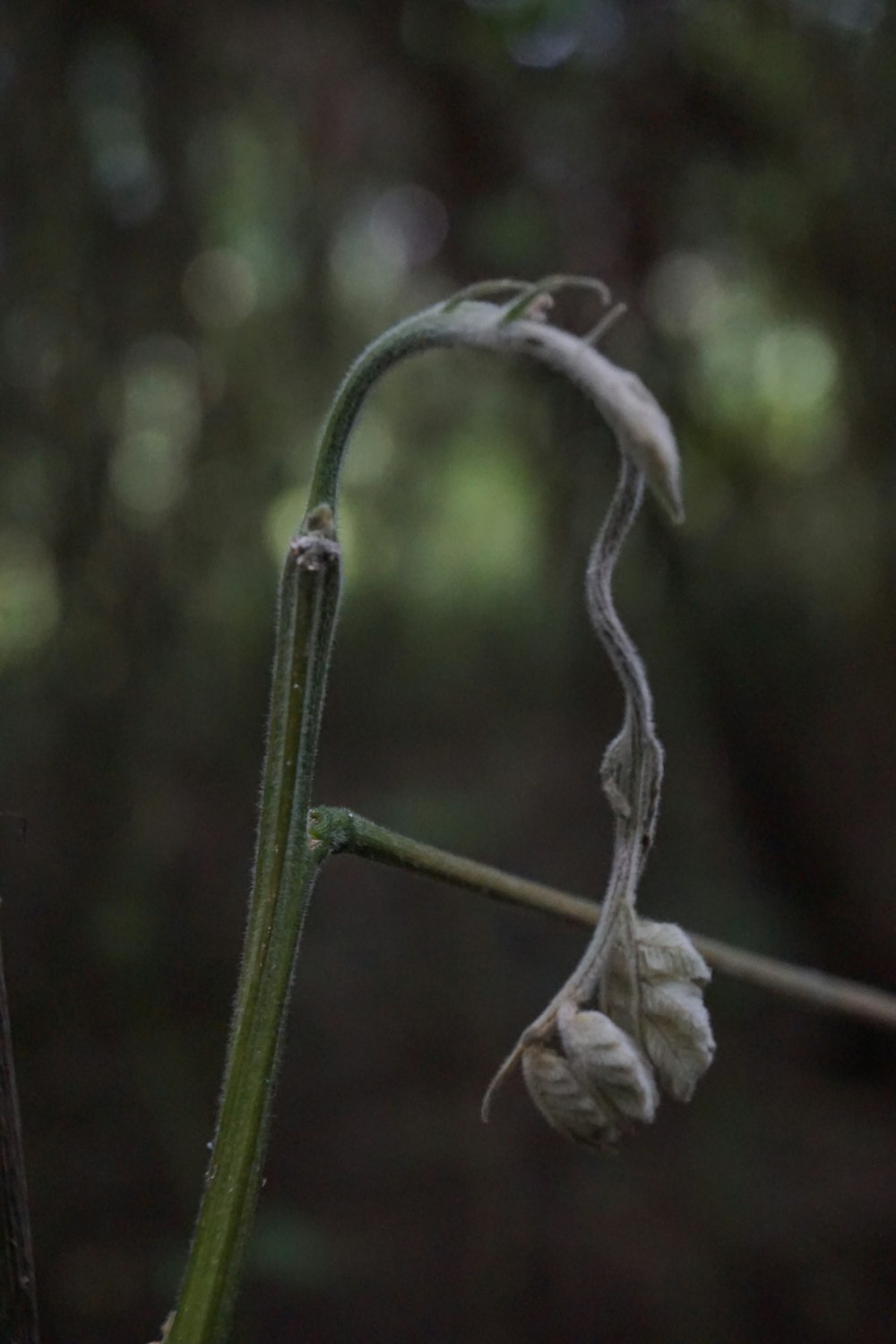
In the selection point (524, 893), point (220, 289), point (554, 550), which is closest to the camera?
point (524, 893)

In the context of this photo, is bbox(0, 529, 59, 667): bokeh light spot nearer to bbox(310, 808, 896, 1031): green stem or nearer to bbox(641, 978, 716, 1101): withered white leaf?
bbox(310, 808, 896, 1031): green stem

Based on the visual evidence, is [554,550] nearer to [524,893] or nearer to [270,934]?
[524,893]

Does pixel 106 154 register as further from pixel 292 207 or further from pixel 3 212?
pixel 292 207

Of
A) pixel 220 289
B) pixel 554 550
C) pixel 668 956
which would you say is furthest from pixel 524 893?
pixel 554 550

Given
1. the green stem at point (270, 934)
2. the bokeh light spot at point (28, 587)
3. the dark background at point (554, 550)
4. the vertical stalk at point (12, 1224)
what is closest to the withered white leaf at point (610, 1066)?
the green stem at point (270, 934)

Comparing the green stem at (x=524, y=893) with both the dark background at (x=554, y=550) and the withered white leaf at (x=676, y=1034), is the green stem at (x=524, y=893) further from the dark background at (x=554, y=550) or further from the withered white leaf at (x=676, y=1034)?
the dark background at (x=554, y=550)

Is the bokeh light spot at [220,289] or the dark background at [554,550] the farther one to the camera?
the bokeh light spot at [220,289]
